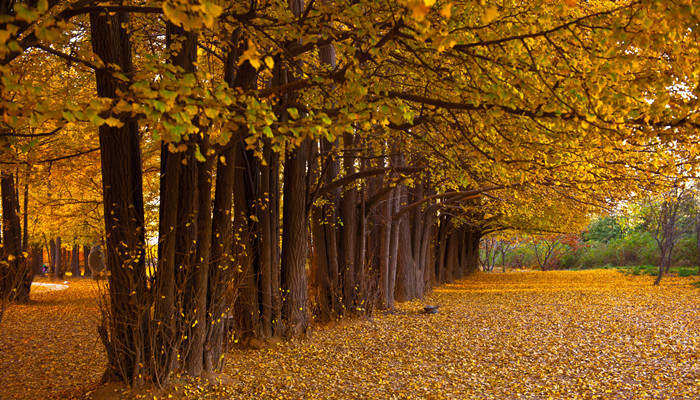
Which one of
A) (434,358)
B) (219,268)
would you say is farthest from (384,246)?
(219,268)

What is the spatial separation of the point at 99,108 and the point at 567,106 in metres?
3.94

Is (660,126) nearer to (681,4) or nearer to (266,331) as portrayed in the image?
(681,4)

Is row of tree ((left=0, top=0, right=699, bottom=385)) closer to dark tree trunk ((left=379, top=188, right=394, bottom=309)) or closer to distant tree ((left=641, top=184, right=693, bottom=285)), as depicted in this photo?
dark tree trunk ((left=379, top=188, right=394, bottom=309))

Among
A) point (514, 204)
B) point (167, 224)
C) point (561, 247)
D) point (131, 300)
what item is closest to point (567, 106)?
point (167, 224)

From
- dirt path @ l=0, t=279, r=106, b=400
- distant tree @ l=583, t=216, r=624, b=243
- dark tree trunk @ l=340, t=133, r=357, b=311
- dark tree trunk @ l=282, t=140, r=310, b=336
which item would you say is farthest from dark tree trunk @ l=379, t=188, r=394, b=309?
distant tree @ l=583, t=216, r=624, b=243

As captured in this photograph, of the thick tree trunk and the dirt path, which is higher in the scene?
the thick tree trunk

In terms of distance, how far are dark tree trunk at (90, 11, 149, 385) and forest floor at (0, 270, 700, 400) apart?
49 centimetres

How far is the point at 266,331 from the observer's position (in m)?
8.74

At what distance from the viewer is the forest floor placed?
6.57 m

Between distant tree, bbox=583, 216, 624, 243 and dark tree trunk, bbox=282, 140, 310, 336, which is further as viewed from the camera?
distant tree, bbox=583, 216, 624, 243

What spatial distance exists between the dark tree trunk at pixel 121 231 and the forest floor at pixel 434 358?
0.49 m

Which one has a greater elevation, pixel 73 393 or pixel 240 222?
pixel 240 222

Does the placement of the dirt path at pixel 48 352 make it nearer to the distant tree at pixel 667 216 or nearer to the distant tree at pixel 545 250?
the distant tree at pixel 667 216

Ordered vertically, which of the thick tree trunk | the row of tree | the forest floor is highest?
the row of tree
